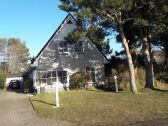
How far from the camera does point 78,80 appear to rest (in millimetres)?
37594

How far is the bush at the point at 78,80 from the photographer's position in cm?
3747

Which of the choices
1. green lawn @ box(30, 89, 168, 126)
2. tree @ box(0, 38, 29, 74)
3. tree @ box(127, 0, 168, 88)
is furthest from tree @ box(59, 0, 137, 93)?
tree @ box(0, 38, 29, 74)

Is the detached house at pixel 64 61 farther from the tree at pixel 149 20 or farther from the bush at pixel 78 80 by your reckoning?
the tree at pixel 149 20

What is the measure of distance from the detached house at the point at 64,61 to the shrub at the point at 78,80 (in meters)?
0.86

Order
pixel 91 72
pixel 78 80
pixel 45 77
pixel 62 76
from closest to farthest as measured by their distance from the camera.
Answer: pixel 78 80 → pixel 45 77 → pixel 62 76 → pixel 91 72

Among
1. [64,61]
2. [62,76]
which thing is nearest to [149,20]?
[64,61]

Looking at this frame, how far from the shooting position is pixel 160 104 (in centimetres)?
2092

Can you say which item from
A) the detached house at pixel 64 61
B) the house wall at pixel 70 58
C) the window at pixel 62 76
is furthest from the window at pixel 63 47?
the window at pixel 62 76

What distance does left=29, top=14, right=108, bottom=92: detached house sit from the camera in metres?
38.4

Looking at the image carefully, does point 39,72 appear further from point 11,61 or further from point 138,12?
point 11,61

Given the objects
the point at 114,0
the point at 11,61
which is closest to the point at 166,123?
the point at 114,0

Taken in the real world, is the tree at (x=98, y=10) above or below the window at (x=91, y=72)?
above

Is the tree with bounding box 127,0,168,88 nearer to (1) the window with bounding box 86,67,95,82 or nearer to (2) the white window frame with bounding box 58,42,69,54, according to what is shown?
(1) the window with bounding box 86,67,95,82

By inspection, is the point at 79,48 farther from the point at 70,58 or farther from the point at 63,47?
the point at 63,47
